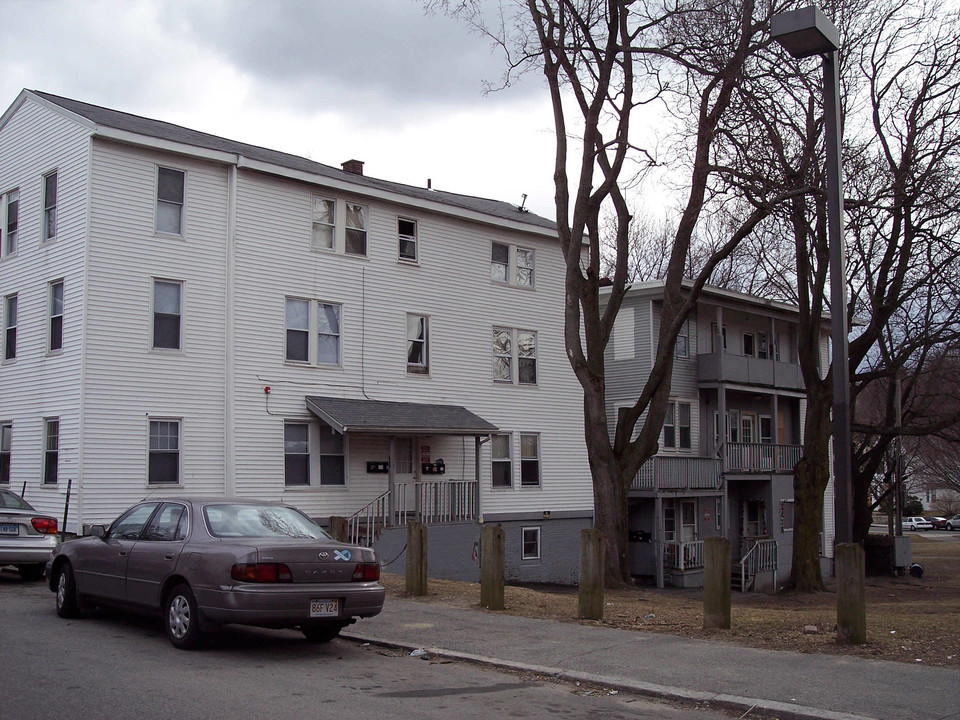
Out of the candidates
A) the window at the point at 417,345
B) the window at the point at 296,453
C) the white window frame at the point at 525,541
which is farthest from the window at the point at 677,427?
the window at the point at 296,453

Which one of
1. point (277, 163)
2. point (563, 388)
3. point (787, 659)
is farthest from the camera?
point (563, 388)

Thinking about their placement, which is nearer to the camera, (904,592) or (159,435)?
(159,435)

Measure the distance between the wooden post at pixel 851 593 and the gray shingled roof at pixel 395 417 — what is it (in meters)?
14.0

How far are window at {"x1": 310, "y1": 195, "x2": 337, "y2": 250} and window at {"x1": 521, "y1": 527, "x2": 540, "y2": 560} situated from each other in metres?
10.2

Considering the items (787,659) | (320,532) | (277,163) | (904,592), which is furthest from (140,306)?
(904,592)

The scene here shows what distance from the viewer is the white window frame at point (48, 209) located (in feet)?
72.6

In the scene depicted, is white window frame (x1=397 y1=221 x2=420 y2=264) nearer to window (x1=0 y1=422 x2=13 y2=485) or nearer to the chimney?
the chimney

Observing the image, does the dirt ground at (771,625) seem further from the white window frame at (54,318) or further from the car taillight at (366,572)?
the white window frame at (54,318)

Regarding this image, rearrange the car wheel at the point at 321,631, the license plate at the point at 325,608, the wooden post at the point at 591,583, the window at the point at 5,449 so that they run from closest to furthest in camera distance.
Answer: the license plate at the point at 325,608, the car wheel at the point at 321,631, the wooden post at the point at 591,583, the window at the point at 5,449

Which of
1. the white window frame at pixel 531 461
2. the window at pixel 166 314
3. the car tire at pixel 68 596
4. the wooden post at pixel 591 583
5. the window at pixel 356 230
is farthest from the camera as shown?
the white window frame at pixel 531 461

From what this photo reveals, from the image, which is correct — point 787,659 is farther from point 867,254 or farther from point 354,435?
point 867,254

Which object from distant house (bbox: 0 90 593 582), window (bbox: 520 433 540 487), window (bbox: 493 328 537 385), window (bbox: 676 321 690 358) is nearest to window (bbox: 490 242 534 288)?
distant house (bbox: 0 90 593 582)

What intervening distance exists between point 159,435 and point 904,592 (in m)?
24.4

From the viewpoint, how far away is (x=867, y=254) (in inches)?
1051
